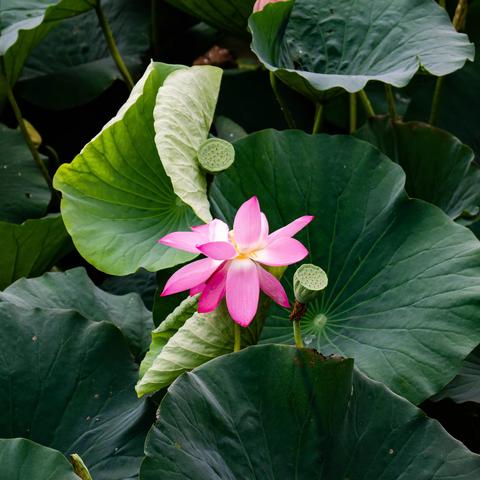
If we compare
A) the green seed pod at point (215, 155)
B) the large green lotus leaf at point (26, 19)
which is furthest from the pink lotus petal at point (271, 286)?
the large green lotus leaf at point (26, 19)

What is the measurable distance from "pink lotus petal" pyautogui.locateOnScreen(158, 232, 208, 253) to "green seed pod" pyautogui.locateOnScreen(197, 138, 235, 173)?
0.72 ft

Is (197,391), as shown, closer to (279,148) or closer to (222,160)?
(222,160)

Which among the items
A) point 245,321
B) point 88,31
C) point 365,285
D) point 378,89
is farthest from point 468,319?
point 88,31

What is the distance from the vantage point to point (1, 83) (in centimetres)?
175

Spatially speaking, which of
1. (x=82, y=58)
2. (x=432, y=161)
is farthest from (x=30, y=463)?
(x=82, y=58)

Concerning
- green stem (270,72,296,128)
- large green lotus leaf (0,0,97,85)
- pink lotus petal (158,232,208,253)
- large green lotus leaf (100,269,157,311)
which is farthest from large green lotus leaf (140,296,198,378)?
large green lotus leaf (0,0,97,85)

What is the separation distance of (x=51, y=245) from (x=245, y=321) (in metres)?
0.69

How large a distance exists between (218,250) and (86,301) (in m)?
0.48

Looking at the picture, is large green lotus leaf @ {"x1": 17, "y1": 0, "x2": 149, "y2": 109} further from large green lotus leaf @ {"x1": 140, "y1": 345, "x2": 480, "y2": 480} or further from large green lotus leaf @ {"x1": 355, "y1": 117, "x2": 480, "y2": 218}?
large green lotus leaf @ {"x1": 140, "y1": 345, "x2": 480, "y2": 480}

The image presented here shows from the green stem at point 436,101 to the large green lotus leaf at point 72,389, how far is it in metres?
0.88

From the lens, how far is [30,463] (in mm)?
922

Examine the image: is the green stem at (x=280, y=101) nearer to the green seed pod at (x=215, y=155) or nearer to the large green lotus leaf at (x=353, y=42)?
the large green lotus leaf at (x=353, y=42)

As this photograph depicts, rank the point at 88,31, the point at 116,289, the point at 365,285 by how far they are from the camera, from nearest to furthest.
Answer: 1. the point at 365,285
2. the point at 116,289
3. the point at 88,31

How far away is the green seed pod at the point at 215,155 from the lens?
3.84ft
